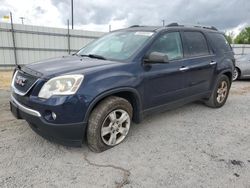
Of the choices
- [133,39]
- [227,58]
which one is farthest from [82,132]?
[227,58]

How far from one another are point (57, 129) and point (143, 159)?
1163mm

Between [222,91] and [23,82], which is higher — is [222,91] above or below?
below

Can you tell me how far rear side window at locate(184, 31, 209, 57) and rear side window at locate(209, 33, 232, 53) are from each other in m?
0.38

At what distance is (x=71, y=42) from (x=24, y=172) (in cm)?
1192

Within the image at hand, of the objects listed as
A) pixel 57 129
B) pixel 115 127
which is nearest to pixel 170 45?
pixel 115 127

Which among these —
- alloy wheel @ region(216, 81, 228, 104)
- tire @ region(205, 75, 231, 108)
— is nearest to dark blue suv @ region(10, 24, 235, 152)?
tire @ region(205, 75, 231, 108)

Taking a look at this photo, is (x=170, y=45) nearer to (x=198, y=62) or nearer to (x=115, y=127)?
(x=198, y=62)

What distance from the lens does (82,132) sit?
2.76m

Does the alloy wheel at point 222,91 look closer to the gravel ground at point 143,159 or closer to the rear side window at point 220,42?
the rear side window at point 220,42

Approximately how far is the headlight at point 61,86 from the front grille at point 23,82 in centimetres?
23

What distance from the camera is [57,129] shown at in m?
2.62

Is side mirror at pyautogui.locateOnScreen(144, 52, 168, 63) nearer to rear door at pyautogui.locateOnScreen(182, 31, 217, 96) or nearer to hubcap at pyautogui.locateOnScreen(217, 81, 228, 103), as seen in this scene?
rear door at pyautogui.locateOnScreen(182, 31, 217, 96)

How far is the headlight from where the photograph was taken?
258 cm

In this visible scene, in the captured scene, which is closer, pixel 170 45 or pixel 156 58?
pixel 156 58
